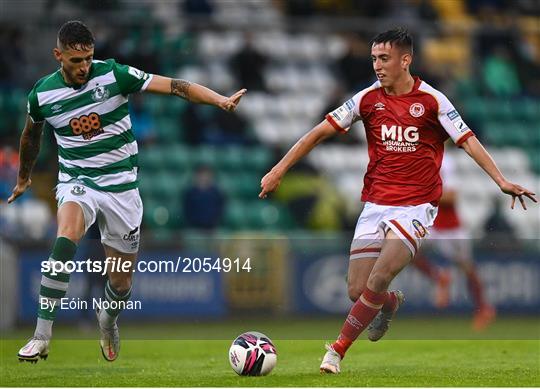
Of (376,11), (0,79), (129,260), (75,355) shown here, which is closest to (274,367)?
(129,260)

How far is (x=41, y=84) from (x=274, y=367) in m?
2.82

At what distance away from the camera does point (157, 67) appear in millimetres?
18922

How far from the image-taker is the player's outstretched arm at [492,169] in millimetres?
8828

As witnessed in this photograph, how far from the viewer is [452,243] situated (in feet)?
52.6

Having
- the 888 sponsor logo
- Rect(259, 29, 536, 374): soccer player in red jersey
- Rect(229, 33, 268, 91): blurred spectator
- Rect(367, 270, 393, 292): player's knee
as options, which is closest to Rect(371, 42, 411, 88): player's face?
Rect(259, 29, 536, 374): soccer player in red jersey

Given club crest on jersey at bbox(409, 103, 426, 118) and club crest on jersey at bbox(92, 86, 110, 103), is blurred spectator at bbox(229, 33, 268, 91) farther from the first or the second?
club crest on jersey at bbox(409, 103, 426, 118)

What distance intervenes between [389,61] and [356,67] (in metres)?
10.8

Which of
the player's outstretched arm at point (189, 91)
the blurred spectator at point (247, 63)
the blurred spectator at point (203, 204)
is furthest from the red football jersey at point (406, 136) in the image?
the blurred spectator at point (247, 63)

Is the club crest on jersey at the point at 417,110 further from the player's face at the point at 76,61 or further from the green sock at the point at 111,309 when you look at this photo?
the green sock at the point at 111,309

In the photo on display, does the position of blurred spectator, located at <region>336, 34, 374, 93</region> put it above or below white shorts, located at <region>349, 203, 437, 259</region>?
below

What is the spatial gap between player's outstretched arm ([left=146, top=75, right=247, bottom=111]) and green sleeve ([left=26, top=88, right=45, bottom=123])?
854 mm

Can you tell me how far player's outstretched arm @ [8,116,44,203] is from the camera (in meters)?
9.59

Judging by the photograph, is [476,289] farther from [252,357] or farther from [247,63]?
[252,357]

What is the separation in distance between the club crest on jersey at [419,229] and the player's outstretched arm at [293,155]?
36.4 inches
